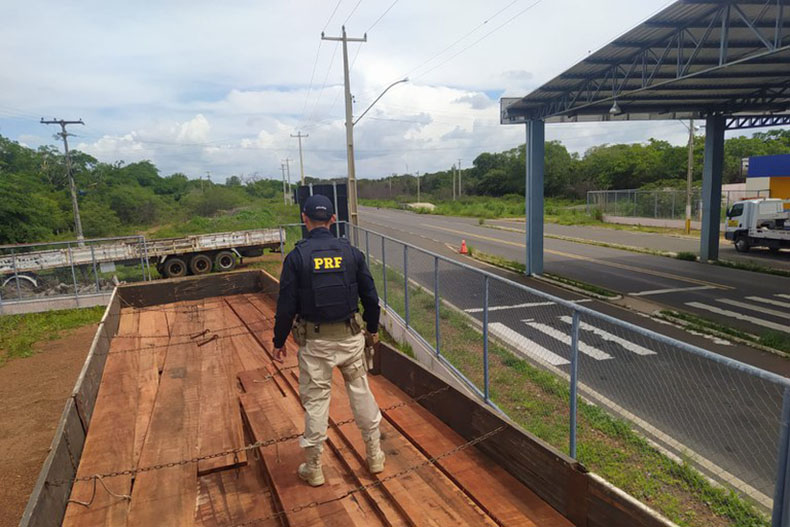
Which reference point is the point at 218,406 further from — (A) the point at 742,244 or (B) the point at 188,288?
(A) the point at 742,244

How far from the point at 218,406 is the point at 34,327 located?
11689 millimetres

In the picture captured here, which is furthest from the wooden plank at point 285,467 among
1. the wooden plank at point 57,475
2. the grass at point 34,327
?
the grass at point 34,327

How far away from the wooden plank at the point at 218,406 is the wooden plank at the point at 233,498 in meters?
0.08

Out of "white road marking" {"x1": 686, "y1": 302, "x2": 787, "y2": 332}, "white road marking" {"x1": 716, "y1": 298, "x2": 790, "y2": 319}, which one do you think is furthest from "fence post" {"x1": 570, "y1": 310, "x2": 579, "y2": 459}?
"white road marking" {"x1": 716, "y1": 298, "x2": 790, "y2": 319}

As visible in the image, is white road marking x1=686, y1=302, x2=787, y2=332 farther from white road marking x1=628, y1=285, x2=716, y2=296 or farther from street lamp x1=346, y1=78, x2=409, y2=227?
street lamp x1=346, y1=78, x2=409, y2=227

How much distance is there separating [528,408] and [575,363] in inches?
116

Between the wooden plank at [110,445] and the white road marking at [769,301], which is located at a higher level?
the wooden plank at [110,445]

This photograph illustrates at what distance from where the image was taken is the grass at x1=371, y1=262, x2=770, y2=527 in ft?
14.1

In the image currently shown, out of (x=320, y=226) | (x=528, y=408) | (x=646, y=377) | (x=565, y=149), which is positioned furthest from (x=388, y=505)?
(x=565, y=149)

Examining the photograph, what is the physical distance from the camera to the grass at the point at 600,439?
4293 mm

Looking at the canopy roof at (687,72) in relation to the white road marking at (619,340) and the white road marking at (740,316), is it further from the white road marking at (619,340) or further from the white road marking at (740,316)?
the white road marking at (619,340)

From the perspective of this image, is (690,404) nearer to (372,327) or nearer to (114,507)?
(372,327)

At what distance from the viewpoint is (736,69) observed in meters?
12.4

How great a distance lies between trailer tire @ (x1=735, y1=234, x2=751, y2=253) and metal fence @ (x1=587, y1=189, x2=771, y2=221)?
9.40 m
